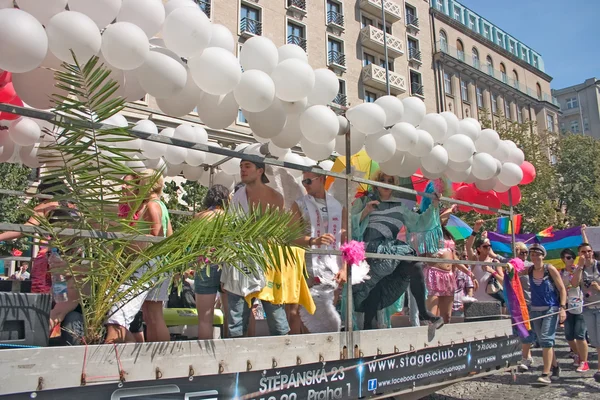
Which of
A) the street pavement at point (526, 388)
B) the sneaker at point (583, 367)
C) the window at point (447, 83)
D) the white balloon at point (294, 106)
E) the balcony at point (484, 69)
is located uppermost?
the balcony at point (484, 69)

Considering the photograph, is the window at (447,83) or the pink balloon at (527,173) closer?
the pink balloon at (527,173)

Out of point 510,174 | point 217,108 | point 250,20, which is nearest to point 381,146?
point 217,108

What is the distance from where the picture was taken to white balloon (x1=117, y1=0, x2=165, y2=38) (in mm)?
3238

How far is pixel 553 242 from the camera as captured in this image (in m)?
12.9

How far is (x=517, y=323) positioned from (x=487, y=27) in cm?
4112

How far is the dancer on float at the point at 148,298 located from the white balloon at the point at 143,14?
992 millimetres

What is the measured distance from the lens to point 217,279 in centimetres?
388

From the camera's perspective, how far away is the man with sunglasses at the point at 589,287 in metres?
7.07

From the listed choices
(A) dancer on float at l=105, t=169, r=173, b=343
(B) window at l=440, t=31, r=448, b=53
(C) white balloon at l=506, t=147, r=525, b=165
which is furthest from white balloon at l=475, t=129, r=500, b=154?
(B) window at l=440, t=31, r=448, b=53

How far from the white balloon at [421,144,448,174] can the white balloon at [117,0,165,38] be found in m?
2.90

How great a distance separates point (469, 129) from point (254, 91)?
3.01 meters

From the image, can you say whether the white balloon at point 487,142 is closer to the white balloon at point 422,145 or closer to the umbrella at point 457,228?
the white balloon at point 422,145

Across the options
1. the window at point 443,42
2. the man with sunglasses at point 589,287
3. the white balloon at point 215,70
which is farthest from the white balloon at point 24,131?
the window at point 443,42

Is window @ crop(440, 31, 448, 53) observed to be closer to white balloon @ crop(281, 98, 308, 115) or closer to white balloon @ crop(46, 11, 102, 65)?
white balloon @ crop(281, 98, 308, 115)
